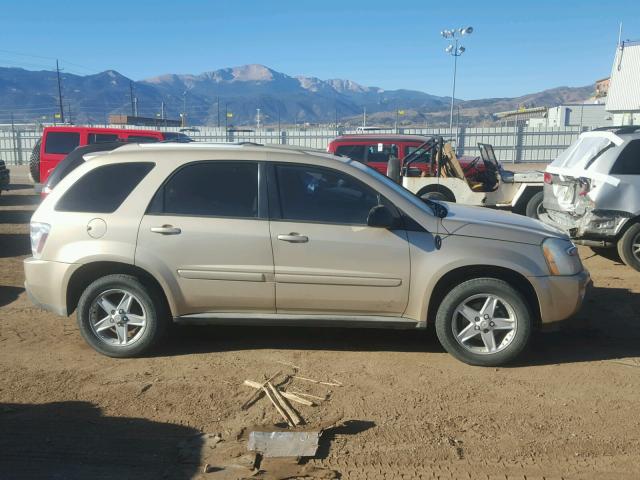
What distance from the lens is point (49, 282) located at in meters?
5.00

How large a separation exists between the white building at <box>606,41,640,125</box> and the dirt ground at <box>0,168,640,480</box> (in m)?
31.3

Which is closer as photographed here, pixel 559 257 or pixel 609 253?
pixel 559 257

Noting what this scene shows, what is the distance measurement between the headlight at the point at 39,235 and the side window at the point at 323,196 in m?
1.98

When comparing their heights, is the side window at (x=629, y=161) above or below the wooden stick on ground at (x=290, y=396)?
above

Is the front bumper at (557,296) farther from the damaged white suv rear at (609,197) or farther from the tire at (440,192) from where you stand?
the tire at (440,192)

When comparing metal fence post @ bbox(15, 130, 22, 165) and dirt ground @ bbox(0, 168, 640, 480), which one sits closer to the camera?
dirt ground @ bbox(0, 168, 640, 480)

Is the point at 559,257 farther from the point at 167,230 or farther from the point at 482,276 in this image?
the point at 167,230

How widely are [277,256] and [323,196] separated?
0.62 metres

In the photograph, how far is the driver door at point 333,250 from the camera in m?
4.77

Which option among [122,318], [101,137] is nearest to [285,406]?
[122,318]

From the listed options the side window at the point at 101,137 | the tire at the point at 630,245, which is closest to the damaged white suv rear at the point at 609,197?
the tire at the point at 630,245

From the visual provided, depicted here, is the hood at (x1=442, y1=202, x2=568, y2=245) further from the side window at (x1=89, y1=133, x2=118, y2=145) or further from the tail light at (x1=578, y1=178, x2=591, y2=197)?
the side window at (x1=89, y1=133, x2=118, y2=145)

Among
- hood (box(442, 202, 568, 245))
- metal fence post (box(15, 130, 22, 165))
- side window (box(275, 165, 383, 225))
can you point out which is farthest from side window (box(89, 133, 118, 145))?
metal fence post (box(15, 130, 22, 165))

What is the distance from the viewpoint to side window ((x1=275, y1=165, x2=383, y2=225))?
4.88m
